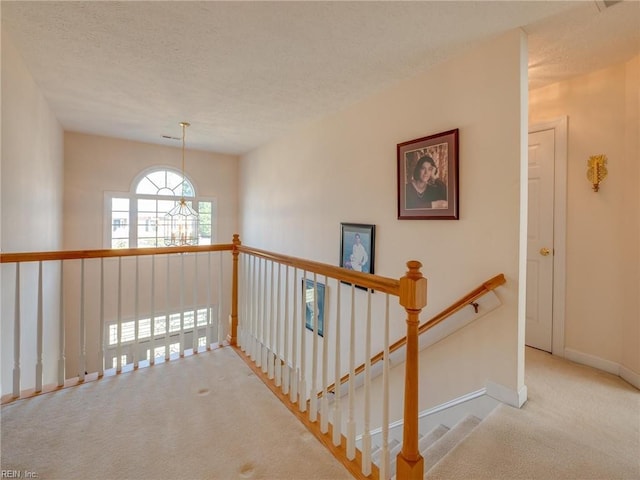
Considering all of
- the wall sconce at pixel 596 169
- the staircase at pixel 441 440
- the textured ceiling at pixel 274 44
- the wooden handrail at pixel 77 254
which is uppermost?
the textured ceiling at pixel 274 44

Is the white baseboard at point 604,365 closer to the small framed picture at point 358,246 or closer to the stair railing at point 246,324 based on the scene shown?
the stair railing at point 246,324

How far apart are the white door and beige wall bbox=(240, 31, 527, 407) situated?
1095 mm

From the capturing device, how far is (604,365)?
241cm

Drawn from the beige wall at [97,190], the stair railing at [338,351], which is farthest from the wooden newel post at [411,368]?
the beige wall at [97,190]

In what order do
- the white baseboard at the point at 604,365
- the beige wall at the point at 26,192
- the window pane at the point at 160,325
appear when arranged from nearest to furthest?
the beige wall at the point at 26,192 < the white baseboard at the point at 604,365 < the window pane at the point at 160,325

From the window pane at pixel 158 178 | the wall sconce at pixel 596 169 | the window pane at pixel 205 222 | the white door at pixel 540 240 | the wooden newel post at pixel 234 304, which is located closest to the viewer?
the wall sconce at pixel 596 169

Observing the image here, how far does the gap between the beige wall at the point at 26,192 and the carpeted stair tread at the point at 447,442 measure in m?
2.77

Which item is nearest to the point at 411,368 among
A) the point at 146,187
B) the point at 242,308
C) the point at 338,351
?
the point at 338,351

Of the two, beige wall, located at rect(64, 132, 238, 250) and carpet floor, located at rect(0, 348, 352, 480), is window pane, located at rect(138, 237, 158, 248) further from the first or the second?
carpet floor, located at rect(0, 348, 352, 480)

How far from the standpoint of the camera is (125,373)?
2305 mm

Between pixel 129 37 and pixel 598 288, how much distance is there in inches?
154

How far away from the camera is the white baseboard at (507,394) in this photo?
192cm

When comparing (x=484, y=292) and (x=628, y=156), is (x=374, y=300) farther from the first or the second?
(x=628, y=156)

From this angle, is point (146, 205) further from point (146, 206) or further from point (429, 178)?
point (429, 178)
